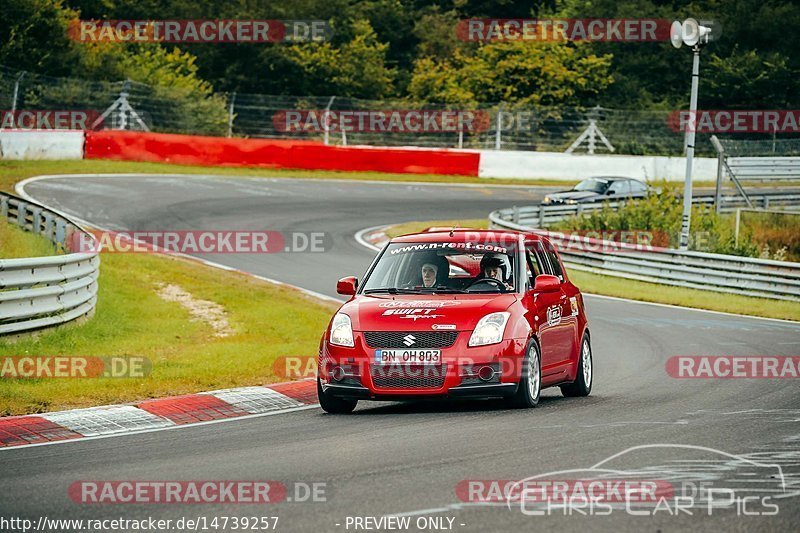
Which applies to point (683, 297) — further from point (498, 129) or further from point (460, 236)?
point (498, 129)

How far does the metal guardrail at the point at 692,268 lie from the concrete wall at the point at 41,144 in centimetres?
1592

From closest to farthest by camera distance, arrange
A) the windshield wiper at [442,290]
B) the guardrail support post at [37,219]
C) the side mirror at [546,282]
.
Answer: the side mirror at [546,282] < the windshield wiper at [442,290] < the guardrail support post at [37,219]

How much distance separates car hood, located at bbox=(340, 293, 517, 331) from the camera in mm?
10859

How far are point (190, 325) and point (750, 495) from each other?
38.3 feet

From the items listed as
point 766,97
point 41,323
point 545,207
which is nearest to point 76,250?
point 41,323

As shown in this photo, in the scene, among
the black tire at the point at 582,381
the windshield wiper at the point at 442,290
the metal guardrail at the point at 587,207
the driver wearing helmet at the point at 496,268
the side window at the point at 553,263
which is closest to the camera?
the windshield wiper at the point at 442,290

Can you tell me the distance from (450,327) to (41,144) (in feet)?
98.5

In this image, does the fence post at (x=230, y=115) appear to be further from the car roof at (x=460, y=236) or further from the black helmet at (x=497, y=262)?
the black helmet at (x=497, y=262)

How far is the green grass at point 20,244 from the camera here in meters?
19.2

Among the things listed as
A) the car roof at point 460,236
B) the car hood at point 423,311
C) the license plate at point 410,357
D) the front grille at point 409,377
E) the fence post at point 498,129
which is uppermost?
the fence post at point 498,129

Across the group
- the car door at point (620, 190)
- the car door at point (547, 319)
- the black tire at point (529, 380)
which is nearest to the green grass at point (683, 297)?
the car door at point (620, 190)

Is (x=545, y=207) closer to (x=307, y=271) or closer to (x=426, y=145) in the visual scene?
(x=307, y=271)

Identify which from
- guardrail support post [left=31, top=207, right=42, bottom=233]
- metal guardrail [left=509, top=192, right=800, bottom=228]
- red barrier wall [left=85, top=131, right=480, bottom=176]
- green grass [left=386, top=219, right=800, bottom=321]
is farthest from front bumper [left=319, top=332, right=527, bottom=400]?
red barrier wall [left=85, top=131, right=480, bottom=176]

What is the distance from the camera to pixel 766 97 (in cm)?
5866
